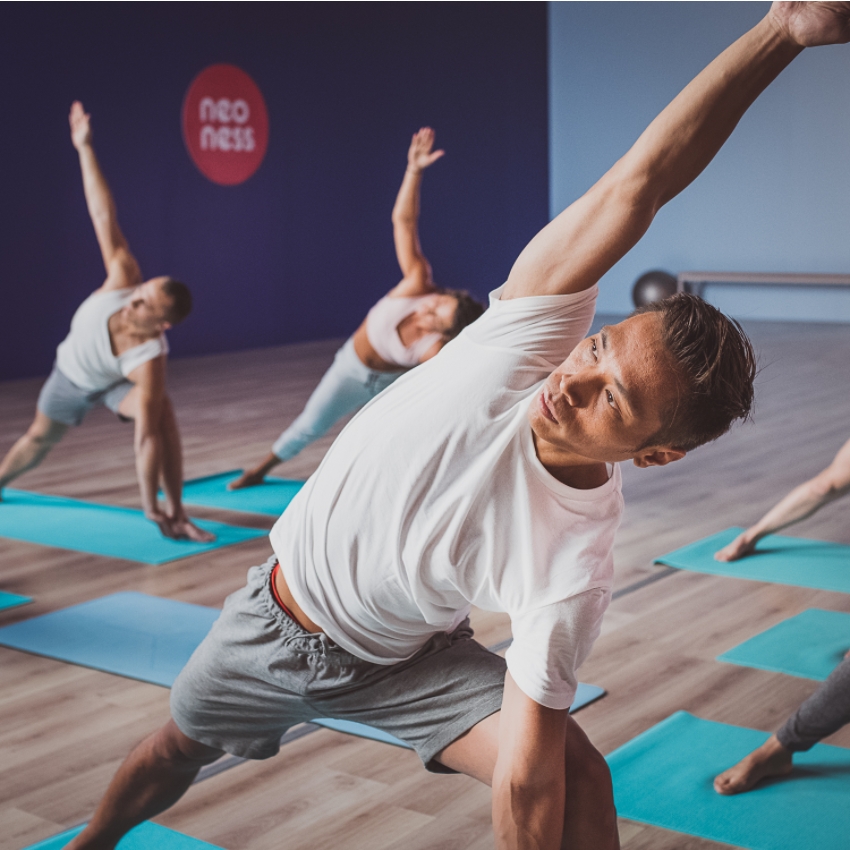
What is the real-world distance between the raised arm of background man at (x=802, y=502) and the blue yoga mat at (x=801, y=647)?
310 mm

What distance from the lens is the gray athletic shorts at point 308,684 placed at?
140 centimetres

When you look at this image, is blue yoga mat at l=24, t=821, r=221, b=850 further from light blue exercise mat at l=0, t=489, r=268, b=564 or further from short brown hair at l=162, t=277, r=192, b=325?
short brown hair at l=162, t=277, r=192, b=325

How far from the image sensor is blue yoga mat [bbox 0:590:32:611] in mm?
3038

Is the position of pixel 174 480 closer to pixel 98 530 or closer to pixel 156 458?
pixel 156 458

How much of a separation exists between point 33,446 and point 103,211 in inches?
38.6

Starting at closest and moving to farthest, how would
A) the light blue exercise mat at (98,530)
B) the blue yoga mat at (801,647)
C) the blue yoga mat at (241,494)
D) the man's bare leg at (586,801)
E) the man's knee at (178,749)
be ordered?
the man's bare leg at (586,801), the man's knee at (178,749), the blue yoga mat at (801,647), the light blue exercise mat at (98,530), the blue yoga mat at (241,494)

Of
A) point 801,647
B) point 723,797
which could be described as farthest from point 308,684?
point 801,647

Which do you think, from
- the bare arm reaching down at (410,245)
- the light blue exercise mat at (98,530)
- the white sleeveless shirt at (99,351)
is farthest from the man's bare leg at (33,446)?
the bare arm reaching down at (410,245)

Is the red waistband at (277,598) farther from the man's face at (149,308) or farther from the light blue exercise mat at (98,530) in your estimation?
the man's face at (149,308)

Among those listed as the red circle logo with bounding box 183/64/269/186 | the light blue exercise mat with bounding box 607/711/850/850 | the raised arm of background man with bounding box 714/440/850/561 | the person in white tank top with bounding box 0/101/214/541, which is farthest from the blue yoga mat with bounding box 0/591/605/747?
the red circle logo with bounding box 183/64/269/186

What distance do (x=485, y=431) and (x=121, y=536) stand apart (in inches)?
108

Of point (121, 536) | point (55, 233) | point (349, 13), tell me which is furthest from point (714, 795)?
point (349, 13)

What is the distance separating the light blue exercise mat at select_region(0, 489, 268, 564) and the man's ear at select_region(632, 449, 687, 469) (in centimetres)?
244

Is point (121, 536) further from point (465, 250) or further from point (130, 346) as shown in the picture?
point (465, 250)
